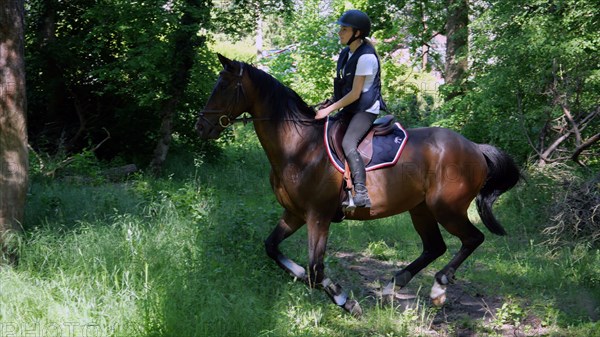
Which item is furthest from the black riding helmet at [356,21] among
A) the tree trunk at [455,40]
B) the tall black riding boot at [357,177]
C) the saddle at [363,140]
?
the tree trunk at [455,40]

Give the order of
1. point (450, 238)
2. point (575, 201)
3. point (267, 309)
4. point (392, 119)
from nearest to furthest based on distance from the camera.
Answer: point (267, 309) → point (392, 119) → point (575, 201) → point (450, 238)

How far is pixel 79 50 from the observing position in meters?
13.9

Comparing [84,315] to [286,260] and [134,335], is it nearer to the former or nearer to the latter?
[134,335]

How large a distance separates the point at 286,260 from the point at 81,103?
1005 centimetres

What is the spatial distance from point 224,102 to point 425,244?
2912 mm

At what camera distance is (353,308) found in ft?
20.3

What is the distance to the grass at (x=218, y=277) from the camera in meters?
5.14

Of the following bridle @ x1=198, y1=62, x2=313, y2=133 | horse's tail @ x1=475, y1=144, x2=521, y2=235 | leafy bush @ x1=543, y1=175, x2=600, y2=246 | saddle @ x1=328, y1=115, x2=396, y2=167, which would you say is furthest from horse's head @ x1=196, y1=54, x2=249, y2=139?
leafy bush @ x1=543, y1=175, x2=600, y2=246

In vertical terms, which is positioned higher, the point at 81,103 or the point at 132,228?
the point at 81,103

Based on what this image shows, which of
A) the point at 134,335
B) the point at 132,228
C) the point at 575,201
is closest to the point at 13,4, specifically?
the point at 132,228

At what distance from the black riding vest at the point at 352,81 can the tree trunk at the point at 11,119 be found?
366cm

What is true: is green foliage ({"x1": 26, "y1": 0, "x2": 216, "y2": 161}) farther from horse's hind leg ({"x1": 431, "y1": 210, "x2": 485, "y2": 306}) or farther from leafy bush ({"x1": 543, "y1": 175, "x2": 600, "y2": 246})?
horse's hind leg ({"x1": 431, "y1": 210, "x2": 485, "y2": 306})

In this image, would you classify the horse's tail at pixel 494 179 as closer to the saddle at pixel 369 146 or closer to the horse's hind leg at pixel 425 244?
the horse's hind leg at pixel 425 244

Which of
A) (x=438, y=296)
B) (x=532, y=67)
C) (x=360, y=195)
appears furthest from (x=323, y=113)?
(x=532, y=67)
